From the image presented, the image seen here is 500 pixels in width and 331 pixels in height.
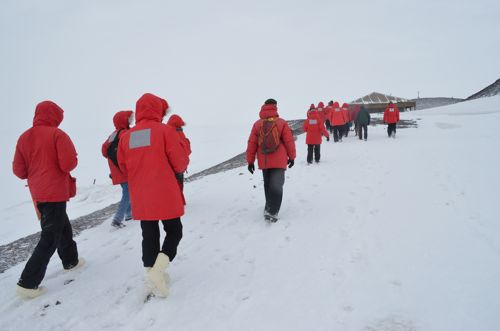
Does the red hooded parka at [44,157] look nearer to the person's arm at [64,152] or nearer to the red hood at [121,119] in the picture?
the person's arm at [64,152]

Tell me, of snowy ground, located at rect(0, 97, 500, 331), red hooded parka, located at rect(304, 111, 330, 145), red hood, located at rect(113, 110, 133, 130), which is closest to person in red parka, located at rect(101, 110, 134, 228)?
red hood, located at rect(113, 110, 133, 130)

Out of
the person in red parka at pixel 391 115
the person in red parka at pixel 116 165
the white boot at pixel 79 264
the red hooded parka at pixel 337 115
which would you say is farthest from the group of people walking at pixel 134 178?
the person in red parka at pixel 391 115

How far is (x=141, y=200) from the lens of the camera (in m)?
3.54

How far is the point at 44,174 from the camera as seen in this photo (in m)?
3.98

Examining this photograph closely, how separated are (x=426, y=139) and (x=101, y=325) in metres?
15.2

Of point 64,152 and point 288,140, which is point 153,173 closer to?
point 64,152

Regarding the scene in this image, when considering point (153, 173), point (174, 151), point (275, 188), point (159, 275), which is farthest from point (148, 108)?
point (275, 188)

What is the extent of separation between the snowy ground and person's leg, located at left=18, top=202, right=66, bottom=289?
27 centimetres

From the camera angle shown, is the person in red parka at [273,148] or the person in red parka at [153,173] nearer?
the person in red parka at [153,173]

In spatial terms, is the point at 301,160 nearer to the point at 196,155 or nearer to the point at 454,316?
the point at 454,316

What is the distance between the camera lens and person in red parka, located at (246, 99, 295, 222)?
18.8 feet

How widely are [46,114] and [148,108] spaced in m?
1.50

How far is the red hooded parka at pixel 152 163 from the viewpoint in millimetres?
3494

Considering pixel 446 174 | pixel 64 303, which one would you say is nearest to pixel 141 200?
pixel 64 303
